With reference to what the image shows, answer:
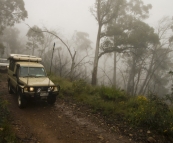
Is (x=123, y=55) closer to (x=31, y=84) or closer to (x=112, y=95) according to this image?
(x=112, y=95)

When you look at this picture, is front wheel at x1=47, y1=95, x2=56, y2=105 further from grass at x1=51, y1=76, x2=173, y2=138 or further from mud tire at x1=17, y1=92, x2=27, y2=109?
grass at x1=51, y1=76, x2=173, y2=138

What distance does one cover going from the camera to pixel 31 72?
7270 mm

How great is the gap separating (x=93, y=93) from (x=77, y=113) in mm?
2403

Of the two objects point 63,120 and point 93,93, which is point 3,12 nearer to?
point 93,93

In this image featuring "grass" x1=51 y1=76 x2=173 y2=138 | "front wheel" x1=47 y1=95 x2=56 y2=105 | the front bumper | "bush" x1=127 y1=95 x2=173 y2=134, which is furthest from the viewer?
"front wheel" x1=47 y1=95 x2=56 y2=105

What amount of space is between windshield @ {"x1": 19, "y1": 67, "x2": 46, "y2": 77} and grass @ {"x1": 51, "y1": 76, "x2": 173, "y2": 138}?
1.83m

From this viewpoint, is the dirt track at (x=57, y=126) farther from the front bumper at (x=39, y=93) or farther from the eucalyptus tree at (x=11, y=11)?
the eucalyptus tree at (x=11, y=11)

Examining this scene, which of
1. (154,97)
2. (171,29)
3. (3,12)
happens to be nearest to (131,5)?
(171,29)

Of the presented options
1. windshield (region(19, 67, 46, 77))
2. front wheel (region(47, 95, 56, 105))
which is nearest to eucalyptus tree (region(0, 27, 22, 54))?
windshield (region(19, 67, 46, 77))

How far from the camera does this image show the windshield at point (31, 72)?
278 inches

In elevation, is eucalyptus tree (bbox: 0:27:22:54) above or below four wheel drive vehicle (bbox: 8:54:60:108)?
above

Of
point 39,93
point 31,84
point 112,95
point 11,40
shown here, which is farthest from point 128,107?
point 11,40

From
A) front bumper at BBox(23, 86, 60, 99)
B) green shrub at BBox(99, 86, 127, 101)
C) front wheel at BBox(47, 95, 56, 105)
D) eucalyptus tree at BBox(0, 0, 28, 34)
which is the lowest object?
front wheel at BBox(47, 95, 56, 105)

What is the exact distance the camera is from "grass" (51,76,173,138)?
17.4 feet
